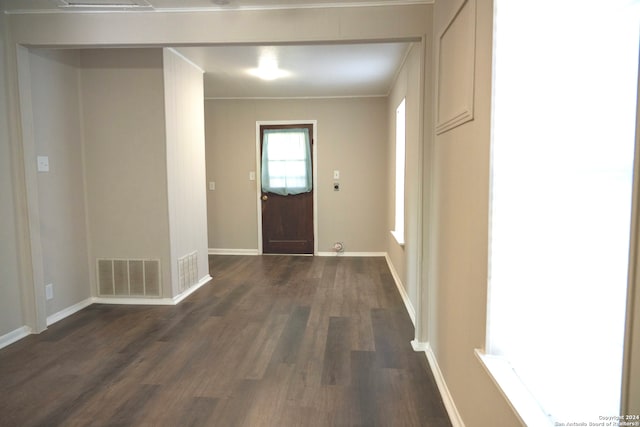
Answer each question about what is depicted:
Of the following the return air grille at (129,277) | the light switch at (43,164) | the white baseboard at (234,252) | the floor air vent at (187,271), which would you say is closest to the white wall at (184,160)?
the floor air vent at (187,271)

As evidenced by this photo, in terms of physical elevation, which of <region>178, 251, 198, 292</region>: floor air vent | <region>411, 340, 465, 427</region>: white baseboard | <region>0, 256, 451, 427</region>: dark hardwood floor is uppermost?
<region>178, 251, 198, 292</region>: floor air vent

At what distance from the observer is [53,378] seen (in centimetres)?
246

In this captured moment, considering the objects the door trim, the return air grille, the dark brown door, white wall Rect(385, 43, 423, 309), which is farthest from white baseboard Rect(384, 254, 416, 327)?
the return air grille

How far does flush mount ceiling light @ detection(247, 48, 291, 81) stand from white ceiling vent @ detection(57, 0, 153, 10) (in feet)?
3.91

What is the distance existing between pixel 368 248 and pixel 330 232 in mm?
653

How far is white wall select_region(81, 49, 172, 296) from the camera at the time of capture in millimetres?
3717

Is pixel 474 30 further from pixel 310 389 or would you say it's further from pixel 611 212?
pixel 310 389

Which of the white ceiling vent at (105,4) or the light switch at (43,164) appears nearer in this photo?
the white ceiling vent at (105,4)

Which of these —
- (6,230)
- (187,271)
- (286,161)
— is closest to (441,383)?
(187,271)

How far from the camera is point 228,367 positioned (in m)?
2.61

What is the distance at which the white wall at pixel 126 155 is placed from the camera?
3717mm

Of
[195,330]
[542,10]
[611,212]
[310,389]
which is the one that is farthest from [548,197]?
[195,330]

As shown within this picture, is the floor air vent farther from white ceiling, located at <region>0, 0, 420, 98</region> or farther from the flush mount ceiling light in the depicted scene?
the flush mount ceiling light

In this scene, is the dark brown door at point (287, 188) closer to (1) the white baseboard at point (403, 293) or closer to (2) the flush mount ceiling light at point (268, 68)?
(2) the flush mount ceiling light at point (268, 68)
